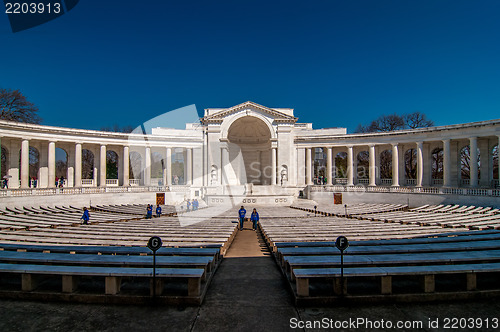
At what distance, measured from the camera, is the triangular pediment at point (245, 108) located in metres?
44.8

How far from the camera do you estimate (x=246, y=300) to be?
684cm

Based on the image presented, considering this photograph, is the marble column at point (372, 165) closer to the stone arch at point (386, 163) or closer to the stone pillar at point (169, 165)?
the stone arch at point (386, 163)

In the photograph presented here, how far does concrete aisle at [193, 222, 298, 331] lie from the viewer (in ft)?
18.7

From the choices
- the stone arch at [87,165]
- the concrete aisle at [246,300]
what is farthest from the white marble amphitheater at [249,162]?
the concrete aisle at [246,300]

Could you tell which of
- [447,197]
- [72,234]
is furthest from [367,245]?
[447,197]

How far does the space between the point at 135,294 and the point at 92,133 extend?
3797 cm

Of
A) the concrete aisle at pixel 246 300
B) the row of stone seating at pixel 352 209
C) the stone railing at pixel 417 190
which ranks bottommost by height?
the row of stone seating at pixel 352 209

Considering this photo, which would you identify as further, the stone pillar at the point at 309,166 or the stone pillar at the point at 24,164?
the stone pillar at the point at 309,166

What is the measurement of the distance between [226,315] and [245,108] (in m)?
41.2

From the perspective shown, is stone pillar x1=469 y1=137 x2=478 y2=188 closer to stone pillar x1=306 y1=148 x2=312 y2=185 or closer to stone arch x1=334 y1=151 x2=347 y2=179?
stone pillar x1=306 y1=148 x2=312 y2=185

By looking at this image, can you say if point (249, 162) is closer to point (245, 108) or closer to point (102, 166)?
point (245, 108)

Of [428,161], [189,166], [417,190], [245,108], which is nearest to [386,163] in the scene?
[428,161]

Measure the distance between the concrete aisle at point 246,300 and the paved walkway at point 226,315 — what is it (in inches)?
0.8

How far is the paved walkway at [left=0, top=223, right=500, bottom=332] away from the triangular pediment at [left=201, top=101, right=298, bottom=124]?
39.8 meters
